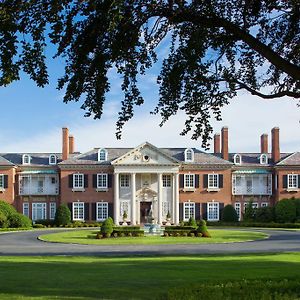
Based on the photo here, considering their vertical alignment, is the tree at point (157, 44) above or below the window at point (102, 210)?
above

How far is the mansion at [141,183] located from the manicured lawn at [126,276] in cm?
4457

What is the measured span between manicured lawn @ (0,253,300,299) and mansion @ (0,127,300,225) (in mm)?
44574

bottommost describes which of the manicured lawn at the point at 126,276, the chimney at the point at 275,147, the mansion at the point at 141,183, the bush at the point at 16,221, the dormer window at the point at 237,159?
the bush at the point at 16,221

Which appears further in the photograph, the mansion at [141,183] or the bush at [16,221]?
the mansion at [141,183]

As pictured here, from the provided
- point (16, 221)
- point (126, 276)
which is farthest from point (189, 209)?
point (126, 276)

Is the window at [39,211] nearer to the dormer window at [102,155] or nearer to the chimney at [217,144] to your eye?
the dormer window at [102,155]

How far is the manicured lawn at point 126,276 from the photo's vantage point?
12.6 meters

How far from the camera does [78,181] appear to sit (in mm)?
67312

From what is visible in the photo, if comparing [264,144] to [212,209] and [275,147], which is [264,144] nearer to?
[275,147]

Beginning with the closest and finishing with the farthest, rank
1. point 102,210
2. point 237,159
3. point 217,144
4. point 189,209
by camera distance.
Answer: point 102,210 → point 189,209 → point 237,159 → point 217,144

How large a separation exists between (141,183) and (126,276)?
52.0m

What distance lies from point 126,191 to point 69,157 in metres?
7.67

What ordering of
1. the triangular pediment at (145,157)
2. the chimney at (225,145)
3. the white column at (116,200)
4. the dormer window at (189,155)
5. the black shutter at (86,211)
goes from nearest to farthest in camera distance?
the triangular pediment at (145,157), the white column at (116,200), the black shutter at (86,211), the dormer window at (189,155), the chimney at (225,145)

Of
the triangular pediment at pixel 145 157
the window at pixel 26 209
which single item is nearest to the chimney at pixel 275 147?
the triangular pediment at pixel 145 157
